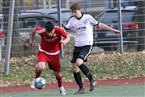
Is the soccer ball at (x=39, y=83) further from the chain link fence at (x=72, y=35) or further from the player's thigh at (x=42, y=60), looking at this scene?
the chain link fence at (x=72, y=35)

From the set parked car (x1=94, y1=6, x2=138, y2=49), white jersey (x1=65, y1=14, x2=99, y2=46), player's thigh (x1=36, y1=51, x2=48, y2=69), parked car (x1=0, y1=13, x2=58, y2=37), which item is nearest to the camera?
player's thigh (x1=36, y1=51, x2=48, y2=69)

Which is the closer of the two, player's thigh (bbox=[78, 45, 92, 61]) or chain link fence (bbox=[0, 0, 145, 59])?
player's thigh (bbox=[78, 45, 92, 61])

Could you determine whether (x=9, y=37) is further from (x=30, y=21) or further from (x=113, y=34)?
(x=113, y=34)

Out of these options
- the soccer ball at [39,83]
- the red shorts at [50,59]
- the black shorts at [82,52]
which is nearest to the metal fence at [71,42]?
the black shorts at [82,52]

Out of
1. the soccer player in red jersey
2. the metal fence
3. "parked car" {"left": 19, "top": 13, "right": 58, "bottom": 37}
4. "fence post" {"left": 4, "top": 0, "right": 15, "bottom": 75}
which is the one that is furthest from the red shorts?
"parked car" {"left": 19, "top": 13, "right": 58, "bottom": 37}

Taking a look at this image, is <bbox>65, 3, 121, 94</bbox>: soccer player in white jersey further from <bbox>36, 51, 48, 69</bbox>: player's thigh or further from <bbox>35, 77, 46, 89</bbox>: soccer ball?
<bbox>35, 77, 46, 89</bbox>: soccer ball

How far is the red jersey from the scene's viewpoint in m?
13.4

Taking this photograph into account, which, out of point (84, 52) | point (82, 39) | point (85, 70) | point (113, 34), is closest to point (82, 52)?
point (84, 52)

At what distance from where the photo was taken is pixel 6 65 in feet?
59.3

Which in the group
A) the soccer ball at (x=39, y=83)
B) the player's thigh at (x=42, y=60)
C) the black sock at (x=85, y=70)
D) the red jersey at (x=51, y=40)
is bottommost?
the soccer ball at (x=39, y=83)

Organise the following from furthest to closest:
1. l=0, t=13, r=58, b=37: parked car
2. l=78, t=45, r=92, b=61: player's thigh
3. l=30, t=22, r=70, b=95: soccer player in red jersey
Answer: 1. l=0, t=13, r=58, b=37: parked car
2. l=78, t=45, r=92, b=61: player's thigh
3. l=30, t=22, r=70, b=95: soccer player in red jersey

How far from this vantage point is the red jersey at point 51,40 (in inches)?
527

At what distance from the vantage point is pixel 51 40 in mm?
13438

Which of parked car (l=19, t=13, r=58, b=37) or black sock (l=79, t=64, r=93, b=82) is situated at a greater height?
parked car (l=19, t=13, r=58, b=37)
